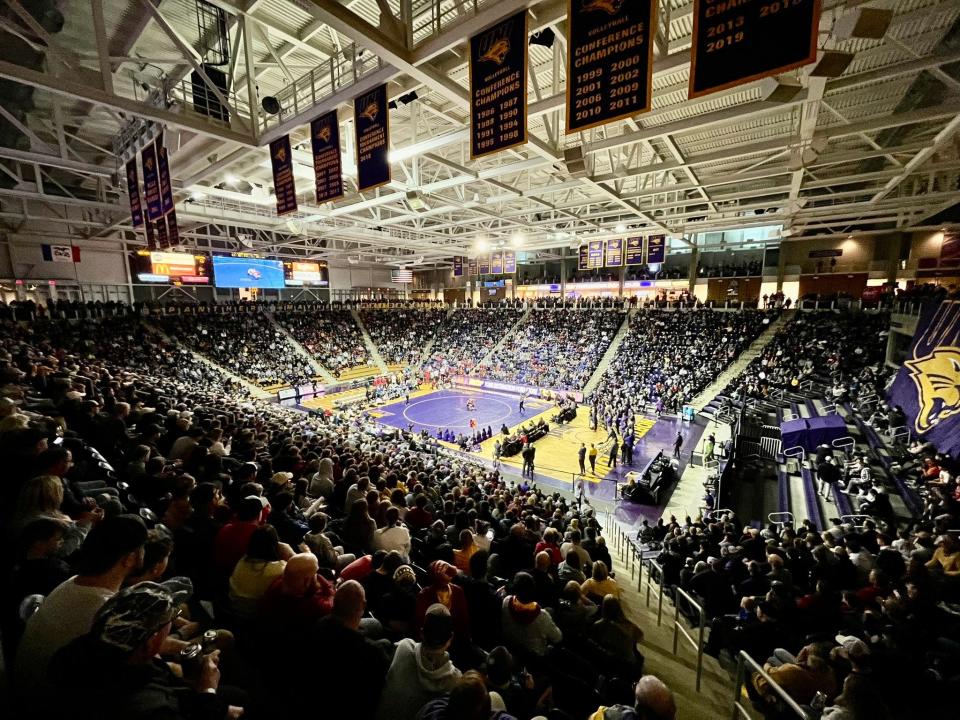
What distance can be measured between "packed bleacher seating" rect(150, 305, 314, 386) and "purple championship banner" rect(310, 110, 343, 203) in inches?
821

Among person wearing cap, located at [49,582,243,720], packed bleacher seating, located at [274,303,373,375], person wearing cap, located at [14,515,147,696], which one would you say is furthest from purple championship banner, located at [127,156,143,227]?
packed bleacher seating, located at [274,303,373,375]

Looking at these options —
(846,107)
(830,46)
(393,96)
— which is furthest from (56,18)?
(846,107)

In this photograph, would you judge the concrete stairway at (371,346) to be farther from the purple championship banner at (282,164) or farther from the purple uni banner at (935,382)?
the purple uni banner at (935,382)

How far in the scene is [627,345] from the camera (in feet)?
92.6

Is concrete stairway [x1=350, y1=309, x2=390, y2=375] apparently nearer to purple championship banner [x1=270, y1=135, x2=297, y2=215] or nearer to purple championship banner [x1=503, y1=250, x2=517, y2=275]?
purple championship banner [x1=503, y1=250, x2=517, y2=275]

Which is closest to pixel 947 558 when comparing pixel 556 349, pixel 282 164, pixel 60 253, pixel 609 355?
pixel 282 164

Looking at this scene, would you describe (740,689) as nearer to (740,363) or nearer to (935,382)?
(935,382)

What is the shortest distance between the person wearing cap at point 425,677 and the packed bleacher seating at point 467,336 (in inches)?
1191

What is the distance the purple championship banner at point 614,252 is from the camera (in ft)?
71.9

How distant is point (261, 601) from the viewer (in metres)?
2.61

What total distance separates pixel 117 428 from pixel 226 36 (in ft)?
29.1

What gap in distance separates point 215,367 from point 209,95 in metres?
20.4

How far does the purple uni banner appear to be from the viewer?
31.1 ft

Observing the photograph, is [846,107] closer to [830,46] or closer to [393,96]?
[830,46]
